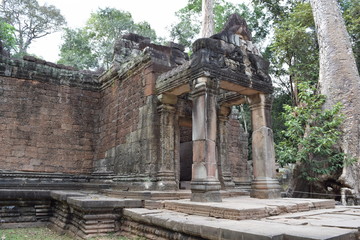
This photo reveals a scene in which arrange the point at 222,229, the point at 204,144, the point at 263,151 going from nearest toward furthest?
the point at 222,229
the point at 204,144
the point at 263,151

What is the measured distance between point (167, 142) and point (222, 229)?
365cm

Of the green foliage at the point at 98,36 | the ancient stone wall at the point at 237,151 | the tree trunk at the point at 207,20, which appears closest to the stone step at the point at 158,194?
the ancient stone wall at the point at 237,151

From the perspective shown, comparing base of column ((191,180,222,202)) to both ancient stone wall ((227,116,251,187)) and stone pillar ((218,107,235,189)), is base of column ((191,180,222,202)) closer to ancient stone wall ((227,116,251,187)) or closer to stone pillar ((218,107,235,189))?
stone pillar ((218,107,235,189))

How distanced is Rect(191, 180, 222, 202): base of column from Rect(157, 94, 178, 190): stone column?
1.24m

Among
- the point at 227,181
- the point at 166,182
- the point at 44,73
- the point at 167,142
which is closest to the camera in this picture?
the point at 166,182

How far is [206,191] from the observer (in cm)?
509

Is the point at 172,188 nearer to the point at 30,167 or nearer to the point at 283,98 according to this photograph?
the point at 30,167

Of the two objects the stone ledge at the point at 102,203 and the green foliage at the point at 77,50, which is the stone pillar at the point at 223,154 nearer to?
the stone ledge at the point at 102,203

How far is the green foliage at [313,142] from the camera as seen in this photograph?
371 inches

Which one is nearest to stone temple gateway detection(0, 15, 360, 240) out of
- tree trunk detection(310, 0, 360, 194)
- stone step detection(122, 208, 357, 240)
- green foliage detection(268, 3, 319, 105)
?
stone step detection(122, 208, 357, 240)

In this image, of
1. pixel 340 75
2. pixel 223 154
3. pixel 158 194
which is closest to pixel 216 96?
pixel 158 194

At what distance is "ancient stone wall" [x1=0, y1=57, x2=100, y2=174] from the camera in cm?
848

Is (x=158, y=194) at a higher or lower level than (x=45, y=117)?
lower

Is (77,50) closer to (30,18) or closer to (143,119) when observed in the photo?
(30,18)
